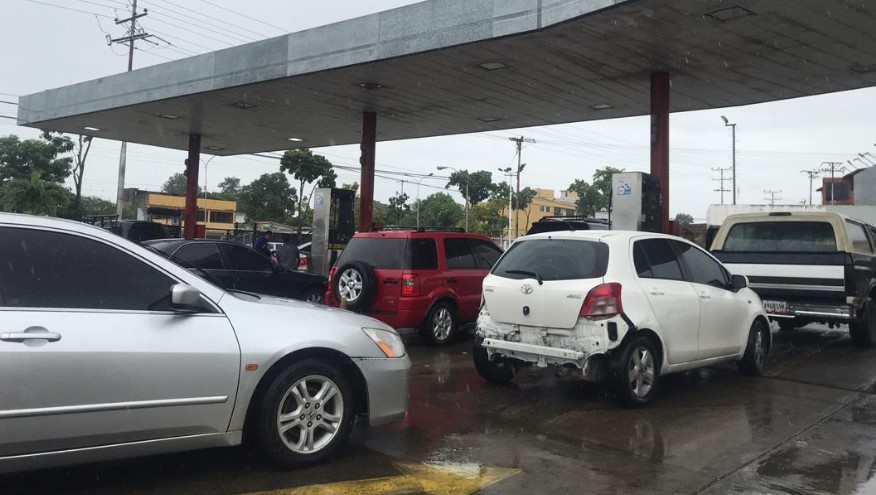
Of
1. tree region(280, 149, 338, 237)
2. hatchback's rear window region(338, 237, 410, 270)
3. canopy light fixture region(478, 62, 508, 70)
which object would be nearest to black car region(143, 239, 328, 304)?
hatchback's rear window region(338, 237, 410, 270)

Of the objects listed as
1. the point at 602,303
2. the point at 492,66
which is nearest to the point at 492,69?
the point at 492,66

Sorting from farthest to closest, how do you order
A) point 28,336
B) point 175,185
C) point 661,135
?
point 175,185, point 661,135, point 28,336

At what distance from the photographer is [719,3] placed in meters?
9.36

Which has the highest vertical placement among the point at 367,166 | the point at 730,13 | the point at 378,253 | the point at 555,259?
the point at 730,13

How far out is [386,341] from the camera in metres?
4.88

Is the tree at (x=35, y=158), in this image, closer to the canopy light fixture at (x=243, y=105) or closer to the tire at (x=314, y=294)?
the canopy light fixture at (x=243, y=105)

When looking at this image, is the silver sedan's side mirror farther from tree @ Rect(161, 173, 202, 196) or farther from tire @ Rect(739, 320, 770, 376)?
tree @ Rect(161, 173, 202, 196)

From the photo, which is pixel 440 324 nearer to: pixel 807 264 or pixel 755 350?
pixel 755 350

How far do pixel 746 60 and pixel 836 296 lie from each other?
200 inches

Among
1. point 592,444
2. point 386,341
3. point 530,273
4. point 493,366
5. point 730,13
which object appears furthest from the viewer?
point 730,13

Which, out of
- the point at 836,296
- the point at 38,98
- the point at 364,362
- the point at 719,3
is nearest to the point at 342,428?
the point at 364,362

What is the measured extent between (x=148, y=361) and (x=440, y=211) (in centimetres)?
7407

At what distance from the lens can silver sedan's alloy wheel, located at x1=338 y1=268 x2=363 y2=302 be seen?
9328mm

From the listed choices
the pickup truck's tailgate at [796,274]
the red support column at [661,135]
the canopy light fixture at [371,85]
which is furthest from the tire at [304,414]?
the canopy light fixture at [371,85]
